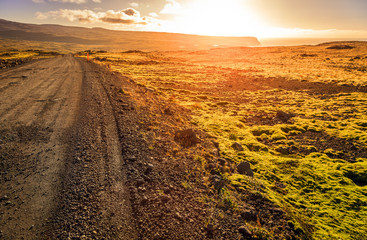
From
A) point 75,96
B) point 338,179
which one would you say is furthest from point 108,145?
point 338,179

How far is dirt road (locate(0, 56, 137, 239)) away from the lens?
373 cm

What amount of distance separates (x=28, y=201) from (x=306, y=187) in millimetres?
9254

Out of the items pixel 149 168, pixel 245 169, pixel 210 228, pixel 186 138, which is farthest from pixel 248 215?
pixel 186 138

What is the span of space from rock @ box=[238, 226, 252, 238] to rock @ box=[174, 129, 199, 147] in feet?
13.6

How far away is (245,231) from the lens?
4008mm

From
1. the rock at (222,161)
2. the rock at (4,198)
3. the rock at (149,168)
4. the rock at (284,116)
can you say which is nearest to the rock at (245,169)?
the rock at (222,161)

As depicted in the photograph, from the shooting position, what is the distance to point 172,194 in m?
4.84

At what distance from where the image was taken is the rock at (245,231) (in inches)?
157

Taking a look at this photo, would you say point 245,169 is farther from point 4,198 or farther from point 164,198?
point 4,198

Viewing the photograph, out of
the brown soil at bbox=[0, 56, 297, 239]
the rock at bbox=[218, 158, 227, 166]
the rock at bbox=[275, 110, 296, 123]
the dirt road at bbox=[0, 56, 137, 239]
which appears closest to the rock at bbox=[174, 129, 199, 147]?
the brown soil at bbox=[0, 56, 297, 239]

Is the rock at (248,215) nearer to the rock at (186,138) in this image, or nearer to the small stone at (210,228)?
the small stone at (210,228)

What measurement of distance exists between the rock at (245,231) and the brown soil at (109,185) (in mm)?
112

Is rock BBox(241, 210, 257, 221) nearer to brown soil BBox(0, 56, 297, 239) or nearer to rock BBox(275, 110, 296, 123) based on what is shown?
brown soil BBox(0, 56, 297, 239)

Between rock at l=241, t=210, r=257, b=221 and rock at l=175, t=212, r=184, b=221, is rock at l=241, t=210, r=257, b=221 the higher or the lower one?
the lower one
